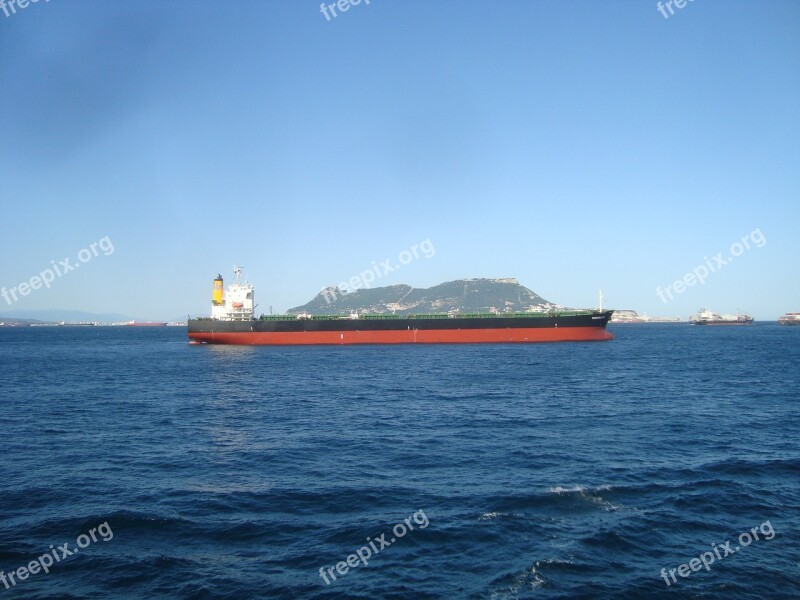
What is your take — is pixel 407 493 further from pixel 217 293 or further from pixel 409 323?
pixel 217 293

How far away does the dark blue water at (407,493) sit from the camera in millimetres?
11023

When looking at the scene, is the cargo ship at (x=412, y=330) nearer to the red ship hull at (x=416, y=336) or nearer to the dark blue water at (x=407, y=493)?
the red ship hull at (x=416, y=336)

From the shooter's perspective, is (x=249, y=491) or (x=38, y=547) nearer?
(x=38, y=547)

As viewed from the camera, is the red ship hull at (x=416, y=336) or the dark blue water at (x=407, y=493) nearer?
the dark blue water at (x=407, y=493)

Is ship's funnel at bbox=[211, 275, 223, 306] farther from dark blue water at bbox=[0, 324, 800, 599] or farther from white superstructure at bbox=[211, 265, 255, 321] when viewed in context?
dark blue water at bbox=[0, 324, 800, 599]

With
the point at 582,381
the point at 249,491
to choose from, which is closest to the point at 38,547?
the point at 249,491

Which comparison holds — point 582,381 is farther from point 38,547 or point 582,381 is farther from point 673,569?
point 38,547

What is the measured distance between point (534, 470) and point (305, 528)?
26.4 ft

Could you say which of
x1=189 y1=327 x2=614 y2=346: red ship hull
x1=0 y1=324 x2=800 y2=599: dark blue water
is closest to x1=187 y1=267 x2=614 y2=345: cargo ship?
x1=189 y1=327 x2=614 y2=346: red ship hull

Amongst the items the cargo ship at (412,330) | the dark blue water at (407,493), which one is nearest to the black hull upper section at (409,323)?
the cargo ship at (412,330)

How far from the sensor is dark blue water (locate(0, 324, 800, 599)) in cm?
1102

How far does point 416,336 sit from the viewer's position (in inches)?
3241

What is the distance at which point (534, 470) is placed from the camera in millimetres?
17531

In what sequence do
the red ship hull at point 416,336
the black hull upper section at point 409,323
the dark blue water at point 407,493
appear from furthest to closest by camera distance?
1. the red ship hull at point 416,336
2. the black hull upper section at point 409,323
3. the dark blue water at point 407,493
